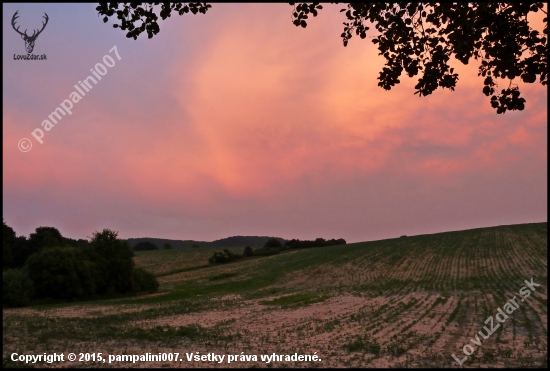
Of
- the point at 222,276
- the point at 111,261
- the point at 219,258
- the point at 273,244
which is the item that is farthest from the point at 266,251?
the point at 111,261

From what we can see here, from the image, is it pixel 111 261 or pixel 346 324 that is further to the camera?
pixel 111 261

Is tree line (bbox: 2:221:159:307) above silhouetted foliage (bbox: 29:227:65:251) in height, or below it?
below

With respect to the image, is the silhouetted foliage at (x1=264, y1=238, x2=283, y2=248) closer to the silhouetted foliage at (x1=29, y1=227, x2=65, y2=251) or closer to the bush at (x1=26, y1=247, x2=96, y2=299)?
the silhouetted foliage at (x1=29, y1=227, x2=65, y2=251)

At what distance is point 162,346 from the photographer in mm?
12992

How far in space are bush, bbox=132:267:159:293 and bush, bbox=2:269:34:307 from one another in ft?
38.2

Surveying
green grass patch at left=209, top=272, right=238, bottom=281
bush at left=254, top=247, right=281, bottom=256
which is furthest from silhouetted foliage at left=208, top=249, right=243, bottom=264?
green grass patch at left=209, top=272, right=238, bottom=281

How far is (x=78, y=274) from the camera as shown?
42062 millimetres

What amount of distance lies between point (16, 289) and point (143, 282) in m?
14.6

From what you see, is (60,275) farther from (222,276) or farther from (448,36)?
(448,36)

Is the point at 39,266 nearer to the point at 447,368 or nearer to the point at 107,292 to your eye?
the point at 107,292

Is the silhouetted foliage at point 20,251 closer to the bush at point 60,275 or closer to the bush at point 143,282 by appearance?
the bush at point 143,282

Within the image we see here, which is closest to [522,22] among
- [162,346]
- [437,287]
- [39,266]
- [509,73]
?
[509,73]

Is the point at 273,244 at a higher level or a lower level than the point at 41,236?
lower

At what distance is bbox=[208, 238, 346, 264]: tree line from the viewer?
3322 inches
